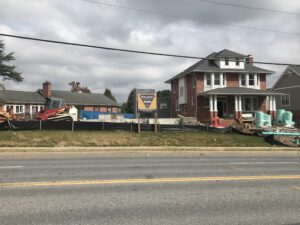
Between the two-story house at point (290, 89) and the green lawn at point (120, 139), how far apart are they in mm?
30139

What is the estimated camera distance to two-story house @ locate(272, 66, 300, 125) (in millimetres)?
52097

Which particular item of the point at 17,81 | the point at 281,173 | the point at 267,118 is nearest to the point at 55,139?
the point at 281,173

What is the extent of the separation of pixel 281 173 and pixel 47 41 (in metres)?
12.0

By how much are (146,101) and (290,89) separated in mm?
34081

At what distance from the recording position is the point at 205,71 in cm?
4475

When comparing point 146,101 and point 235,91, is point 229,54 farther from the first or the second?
point 146,101

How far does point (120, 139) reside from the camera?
21891 mm

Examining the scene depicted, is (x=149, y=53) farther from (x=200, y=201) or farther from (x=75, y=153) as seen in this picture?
(x=200, y=201)

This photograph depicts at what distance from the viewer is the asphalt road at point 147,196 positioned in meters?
5.97

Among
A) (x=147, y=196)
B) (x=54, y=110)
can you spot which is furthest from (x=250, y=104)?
(x=147, y=196)

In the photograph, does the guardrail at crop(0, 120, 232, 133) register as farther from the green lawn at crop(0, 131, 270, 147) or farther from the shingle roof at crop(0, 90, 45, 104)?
the shingle roof at crop(0, 90, 45, 104)

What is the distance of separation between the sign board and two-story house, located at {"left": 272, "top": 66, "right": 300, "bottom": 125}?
30.6 metres

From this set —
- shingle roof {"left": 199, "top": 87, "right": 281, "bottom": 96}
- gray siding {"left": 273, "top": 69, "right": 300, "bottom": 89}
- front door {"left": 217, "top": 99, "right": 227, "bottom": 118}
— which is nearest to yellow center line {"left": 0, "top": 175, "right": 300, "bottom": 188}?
shingle roof {"left": 199, "top": 87, "right": 281, "bottom": 96}

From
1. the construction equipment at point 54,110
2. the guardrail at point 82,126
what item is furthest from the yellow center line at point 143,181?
the construction equipment at point 54,110
